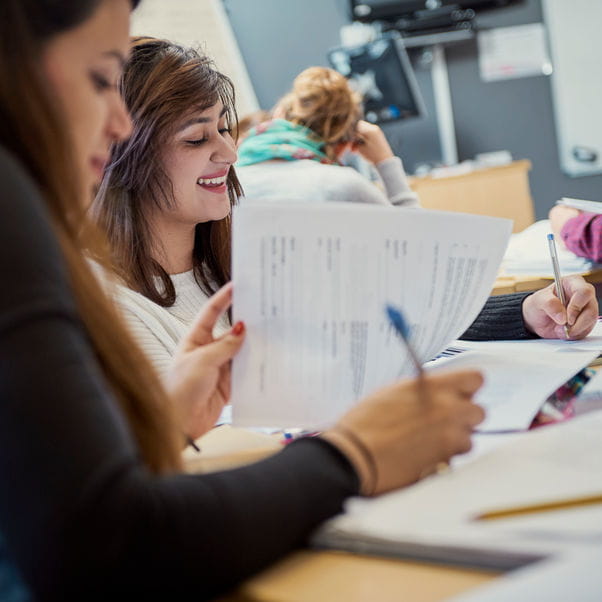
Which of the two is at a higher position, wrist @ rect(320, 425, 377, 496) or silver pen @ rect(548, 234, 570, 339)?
wrist @ rect(320, 425, 377, 496)

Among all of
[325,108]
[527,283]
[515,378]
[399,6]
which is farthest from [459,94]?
[515,378]

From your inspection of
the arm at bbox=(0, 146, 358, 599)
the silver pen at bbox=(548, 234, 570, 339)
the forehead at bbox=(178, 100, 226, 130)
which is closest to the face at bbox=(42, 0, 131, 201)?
the arm at bbox=(0, 146, 358, 599)

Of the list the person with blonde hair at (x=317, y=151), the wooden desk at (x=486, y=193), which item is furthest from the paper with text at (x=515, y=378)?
the wooden desk at (x=486, y=193)

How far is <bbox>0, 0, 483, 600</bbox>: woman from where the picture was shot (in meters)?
0.49

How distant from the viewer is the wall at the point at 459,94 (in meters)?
4.69

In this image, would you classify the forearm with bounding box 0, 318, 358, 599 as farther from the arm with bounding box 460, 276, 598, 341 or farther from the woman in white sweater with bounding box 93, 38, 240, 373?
the woman in white sweater with bounding box 93, 38, 240, 373

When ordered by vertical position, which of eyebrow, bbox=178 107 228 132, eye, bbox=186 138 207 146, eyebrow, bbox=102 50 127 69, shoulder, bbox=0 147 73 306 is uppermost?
eyebrow, bbox=102 50 127 69

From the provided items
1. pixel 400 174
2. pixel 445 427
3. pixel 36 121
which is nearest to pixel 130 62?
pixel 36 121

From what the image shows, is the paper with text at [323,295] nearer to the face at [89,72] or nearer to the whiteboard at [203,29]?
the face at [89,72]

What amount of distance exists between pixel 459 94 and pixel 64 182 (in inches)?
171

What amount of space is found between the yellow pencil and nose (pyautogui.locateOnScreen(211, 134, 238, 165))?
1.15m

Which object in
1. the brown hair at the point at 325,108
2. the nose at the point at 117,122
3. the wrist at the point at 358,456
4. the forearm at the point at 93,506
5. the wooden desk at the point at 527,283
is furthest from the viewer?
the brown hair at the point at 325,108

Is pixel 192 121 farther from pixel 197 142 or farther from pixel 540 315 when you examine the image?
pixel 540 315

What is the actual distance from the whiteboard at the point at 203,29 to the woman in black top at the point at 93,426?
11.5 feet
